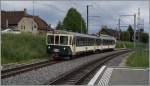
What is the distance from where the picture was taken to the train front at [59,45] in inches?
1288

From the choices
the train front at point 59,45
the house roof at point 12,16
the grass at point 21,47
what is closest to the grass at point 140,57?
the train front at point 59,45

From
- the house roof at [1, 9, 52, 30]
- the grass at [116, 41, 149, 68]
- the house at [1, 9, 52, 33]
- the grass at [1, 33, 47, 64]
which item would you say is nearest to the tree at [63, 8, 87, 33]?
the house at [1, 9, 52, 33]

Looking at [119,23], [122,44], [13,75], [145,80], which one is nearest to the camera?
[145,80]

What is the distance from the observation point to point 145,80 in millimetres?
15375

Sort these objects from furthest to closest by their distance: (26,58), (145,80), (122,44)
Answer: (122,44) → (26,58) → (145,80)

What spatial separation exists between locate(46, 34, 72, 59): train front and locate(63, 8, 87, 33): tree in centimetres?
4863

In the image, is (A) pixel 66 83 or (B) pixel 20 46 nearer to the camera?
(A) pixel 66 83

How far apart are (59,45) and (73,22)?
51.1 meters

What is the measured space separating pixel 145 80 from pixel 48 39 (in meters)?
19.3

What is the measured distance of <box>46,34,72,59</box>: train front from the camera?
107ft

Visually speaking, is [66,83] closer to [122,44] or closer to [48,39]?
[48,39]

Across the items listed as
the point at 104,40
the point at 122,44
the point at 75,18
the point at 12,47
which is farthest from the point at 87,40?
the point at 122,44

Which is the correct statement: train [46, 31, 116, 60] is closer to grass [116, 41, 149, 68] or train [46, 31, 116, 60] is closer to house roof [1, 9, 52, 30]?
grass [116, 41, 149, 68]

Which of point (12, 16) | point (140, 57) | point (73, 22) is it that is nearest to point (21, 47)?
point (140, 57)
